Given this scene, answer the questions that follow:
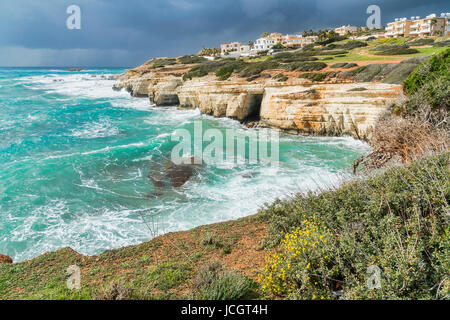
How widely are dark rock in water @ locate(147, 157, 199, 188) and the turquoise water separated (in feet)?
1.45

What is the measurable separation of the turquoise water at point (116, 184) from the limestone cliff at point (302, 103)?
1.53 m

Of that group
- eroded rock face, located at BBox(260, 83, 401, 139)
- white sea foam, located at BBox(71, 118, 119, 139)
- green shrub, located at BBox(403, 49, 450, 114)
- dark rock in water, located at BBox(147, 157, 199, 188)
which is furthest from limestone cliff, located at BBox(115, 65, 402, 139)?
white sea foam, located at BBox(71, 118, 119, 139)

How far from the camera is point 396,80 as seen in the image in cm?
2025

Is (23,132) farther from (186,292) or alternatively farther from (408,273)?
(408,273)

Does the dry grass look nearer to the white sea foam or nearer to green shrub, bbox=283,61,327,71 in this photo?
green shrub, bbox=283,61,327,71

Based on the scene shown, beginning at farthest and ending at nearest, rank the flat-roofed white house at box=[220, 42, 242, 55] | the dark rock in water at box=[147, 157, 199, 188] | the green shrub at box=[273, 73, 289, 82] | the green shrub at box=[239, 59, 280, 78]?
1. the flat-roofed white house at box=[220, 42, 242, 55]
2. the green shrub at box=[239, 59, 280, 78]
3. the green shrub at box=[273, 73, 289, 82]
4. the dark rock in water at box=[147, 157, 199, 188]

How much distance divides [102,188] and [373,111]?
59.6ft

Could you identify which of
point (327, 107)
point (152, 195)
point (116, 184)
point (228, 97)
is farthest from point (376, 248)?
point (228, 97)

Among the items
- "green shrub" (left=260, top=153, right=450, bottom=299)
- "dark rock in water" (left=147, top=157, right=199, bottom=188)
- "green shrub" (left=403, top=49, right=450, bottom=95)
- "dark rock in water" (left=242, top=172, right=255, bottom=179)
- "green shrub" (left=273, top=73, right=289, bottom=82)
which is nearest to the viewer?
"green shrub" (left=260, top=153, right=450, bottom=299)

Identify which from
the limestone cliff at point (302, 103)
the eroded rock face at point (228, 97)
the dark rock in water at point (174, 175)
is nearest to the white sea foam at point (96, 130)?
the eroded rock face at point (228, 97)

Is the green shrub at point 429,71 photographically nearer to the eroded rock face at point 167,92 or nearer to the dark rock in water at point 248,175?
the dark rock in water at point 248,175

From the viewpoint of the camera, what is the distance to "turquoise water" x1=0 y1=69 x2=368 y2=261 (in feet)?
32.8

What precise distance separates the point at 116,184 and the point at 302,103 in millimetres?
15864

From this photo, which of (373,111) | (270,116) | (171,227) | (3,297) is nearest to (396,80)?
(373,111)
